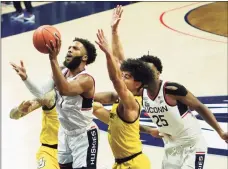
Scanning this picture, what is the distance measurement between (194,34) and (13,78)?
4.52 metres

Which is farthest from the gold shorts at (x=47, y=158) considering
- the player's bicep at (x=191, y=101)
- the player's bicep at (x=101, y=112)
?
the player's bicep at (x=191, y=101)

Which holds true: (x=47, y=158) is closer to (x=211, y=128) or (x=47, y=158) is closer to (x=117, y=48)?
(x=117, y=48)

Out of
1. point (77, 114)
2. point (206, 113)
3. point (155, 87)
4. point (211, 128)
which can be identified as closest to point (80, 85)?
point (77, 114)

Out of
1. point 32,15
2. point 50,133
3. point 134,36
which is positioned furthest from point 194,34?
point 50,133

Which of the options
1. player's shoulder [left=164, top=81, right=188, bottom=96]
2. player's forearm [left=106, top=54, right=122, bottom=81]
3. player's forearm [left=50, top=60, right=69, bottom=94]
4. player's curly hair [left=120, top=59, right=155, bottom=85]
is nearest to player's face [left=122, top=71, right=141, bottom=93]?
player's curly hair [left=120, top=59, right=155, bottom=85]

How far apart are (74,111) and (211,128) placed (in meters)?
2.99

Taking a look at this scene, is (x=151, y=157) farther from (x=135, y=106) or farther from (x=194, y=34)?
→ (x=194, y=34)

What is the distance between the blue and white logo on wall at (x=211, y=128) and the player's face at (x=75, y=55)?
8.11 feet

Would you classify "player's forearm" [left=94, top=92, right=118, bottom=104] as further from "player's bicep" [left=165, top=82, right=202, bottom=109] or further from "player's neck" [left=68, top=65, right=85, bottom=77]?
"player's bicep" [left=165, top=82, right=202, bottom=109]

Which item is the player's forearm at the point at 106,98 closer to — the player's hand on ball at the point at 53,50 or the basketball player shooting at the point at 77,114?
the basketball player shooting at the point at 77,114

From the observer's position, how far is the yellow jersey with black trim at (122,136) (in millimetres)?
4406

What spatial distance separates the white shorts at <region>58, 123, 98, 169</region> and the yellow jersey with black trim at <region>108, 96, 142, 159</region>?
0.20 m

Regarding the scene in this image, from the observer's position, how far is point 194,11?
13.7 m

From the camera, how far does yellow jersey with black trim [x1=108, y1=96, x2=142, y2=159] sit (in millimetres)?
4406
